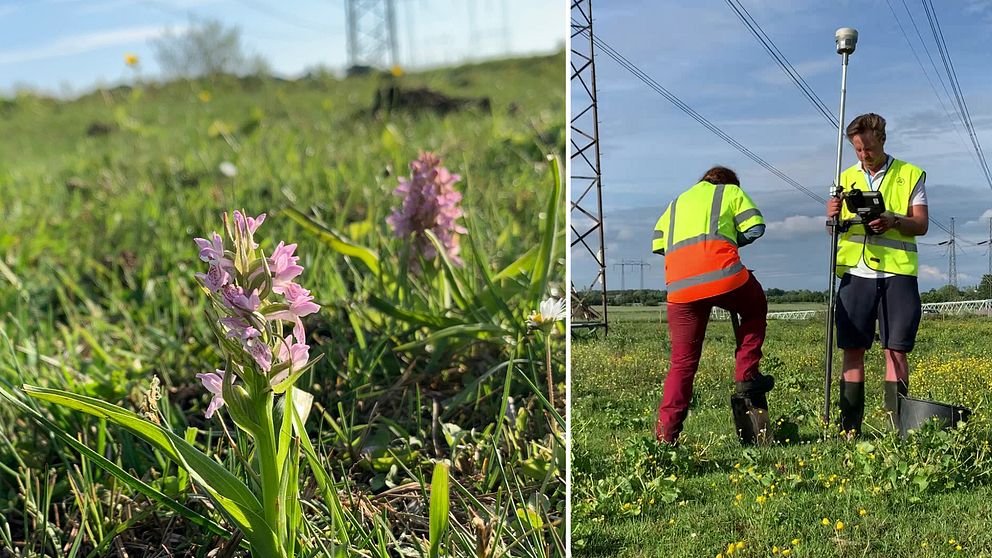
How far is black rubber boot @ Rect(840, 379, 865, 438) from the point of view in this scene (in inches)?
67.7

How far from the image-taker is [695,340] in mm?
1661

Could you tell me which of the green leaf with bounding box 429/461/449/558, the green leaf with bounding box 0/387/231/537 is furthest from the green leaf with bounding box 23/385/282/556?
the green leaf with bounding box 429/461/449/558

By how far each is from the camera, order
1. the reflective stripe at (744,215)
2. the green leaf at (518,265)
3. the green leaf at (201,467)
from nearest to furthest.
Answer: the green leaf at (201,467)
the reflective stripe at (744,215)
the green leaf at (518,265)

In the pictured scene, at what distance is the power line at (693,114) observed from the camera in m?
1.63

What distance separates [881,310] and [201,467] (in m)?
1.28

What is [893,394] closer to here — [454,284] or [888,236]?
[888,236]

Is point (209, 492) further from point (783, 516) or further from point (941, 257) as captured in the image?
point (941, 257)

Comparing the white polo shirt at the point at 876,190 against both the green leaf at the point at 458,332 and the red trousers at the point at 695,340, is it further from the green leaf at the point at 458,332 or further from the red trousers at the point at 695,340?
the green leaf at the point at 458,332

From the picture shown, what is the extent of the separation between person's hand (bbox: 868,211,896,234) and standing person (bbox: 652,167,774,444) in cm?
23

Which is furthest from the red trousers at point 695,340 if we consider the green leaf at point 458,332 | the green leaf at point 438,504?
the green leaf at point 458,332

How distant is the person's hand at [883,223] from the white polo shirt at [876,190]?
0.04 meters

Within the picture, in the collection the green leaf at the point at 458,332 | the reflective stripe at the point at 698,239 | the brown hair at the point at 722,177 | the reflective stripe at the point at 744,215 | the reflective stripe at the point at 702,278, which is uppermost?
the brown hair at the point at 722,177

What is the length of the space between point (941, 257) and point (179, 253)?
2.83 meters

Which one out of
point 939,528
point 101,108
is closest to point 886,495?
point 939,528
